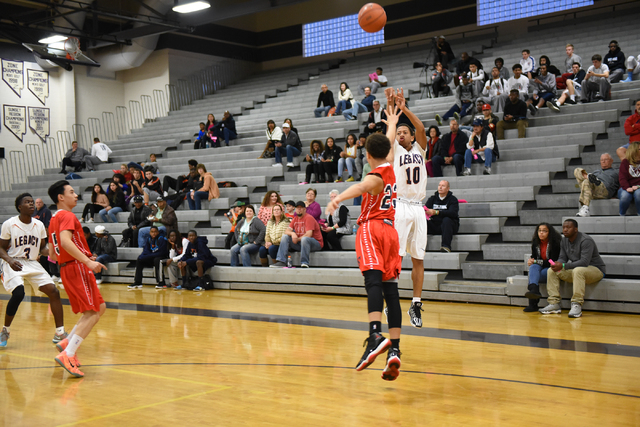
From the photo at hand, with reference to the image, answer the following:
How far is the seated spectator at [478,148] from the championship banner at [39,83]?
49.2 feet

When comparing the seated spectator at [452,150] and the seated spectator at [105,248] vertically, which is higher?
the seated spectator at [452,150]

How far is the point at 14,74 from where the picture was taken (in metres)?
19.1

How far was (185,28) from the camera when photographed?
60.2 feet

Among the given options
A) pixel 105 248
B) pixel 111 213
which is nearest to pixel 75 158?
pixel 111 213

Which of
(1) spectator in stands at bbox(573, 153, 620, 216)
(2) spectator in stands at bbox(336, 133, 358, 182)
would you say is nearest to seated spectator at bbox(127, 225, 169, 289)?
(2) spectator in stands at bbox(336, 133, 358, 182)

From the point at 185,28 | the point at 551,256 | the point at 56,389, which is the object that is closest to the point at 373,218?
the point at 56,389

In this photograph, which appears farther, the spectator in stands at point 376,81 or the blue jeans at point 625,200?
the spectator in stands at point 376,81

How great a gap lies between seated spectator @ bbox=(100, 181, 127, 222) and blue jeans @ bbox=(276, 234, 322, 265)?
18.1 ft

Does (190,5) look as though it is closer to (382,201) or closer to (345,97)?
(345,97)

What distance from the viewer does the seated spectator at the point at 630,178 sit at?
808 centimetres

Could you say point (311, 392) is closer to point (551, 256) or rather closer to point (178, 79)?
point (551, 256)

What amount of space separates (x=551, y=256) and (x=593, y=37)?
30.6 feet

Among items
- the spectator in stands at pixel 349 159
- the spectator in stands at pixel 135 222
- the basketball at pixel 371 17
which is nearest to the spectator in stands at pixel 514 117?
the spectator in stands at pixel 349 159

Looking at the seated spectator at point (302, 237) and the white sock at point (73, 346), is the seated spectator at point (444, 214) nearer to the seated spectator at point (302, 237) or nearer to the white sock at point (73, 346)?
the seated spectator at point (302, 237)
